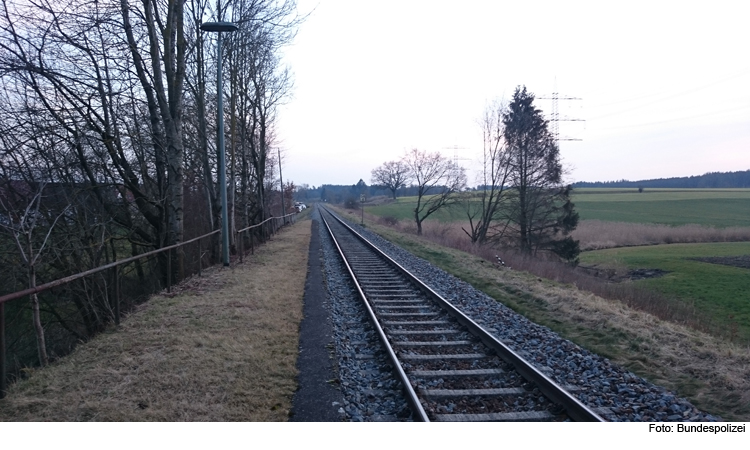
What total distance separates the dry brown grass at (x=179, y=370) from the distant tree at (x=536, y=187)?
24776 mm

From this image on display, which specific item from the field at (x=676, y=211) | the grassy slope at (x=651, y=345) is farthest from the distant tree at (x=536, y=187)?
the field at (x=676, y=211)

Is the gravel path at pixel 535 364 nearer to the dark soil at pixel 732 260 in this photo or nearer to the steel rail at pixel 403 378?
the steel rail at pixel 403 378

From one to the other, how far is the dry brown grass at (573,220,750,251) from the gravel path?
3347cm

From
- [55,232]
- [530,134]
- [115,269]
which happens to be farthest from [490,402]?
[530,134]

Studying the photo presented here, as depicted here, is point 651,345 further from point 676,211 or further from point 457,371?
point 676,211

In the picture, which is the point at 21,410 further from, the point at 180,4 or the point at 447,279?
the point at 180,4

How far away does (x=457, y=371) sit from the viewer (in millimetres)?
6055

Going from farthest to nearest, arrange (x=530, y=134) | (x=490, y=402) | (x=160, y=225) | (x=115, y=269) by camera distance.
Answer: (x=530, y=134)
(x=160, y=225)
(x=115, y=269)
(x=490, y=402)

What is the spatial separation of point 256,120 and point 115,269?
19.4 metres

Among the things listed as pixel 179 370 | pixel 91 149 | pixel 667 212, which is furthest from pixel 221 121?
pixel 667 212

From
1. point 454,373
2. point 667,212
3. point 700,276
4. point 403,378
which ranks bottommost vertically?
point 700,276

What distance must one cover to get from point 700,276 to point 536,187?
35.1 ft

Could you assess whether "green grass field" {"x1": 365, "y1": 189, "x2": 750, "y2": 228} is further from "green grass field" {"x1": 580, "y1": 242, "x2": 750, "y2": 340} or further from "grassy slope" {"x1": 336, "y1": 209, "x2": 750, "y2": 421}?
"grassy slope" {"x1": 336, "y1": 209, "x2": 750, "y2": 421}

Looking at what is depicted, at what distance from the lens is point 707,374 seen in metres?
6.14
